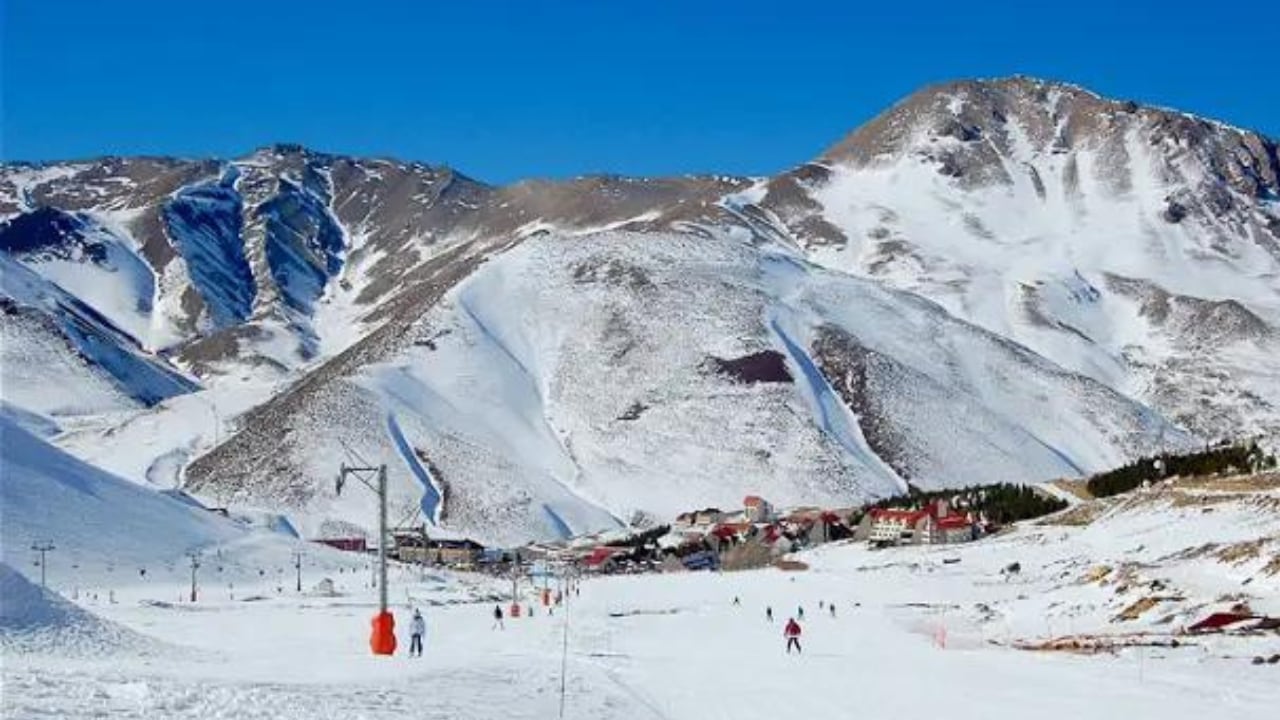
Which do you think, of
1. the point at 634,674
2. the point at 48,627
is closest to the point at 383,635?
the point at 634,674

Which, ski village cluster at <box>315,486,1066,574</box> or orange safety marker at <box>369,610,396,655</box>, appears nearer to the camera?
orange safety marker at <box>369,610,396,655</box>

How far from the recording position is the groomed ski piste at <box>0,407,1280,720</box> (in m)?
30.4

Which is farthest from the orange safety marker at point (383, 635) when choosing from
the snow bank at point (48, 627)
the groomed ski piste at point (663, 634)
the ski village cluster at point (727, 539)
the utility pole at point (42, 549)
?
the ski village cluster at point (727, 539)

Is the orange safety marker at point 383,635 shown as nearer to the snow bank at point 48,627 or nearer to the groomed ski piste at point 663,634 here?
the groomed ski piste at point 663,634

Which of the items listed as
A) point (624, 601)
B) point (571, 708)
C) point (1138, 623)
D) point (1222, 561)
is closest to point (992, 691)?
point (571, 708)

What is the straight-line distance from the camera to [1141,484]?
149 m

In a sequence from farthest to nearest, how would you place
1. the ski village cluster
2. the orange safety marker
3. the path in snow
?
the ski village cluster → the orange safety marker → the path in snow

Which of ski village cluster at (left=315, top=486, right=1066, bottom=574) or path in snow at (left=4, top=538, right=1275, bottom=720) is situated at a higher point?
ski village cluster at (left=315, top=486, right=1066, bottom=574)

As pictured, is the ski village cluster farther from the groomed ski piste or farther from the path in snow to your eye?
the path in snow

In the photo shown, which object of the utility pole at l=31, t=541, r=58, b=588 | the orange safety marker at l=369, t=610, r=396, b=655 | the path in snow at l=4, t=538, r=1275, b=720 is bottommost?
the path in snow at l=4, t=538, r=1275, b=720

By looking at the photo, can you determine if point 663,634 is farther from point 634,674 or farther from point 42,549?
point 42,549

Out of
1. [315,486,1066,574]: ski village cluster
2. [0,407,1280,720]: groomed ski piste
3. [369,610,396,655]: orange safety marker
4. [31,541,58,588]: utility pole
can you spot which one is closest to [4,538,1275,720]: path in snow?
[0,407,1280,720]: groomed ski piste

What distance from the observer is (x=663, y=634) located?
219 feet

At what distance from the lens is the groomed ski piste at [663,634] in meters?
30.4
